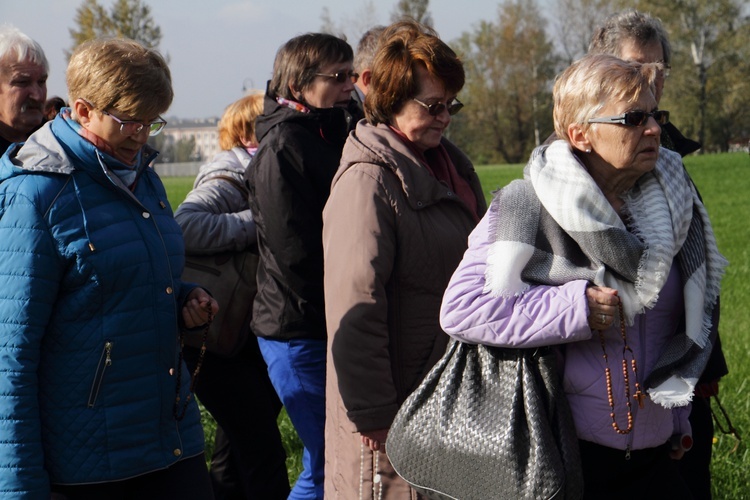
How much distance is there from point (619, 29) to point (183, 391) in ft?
7.55

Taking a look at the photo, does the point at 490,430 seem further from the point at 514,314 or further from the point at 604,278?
the point at 604,278

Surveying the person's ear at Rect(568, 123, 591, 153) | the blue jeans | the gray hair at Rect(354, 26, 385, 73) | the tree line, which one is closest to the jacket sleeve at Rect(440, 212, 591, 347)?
the person's ear at Rect(568, 123, 591, 153)

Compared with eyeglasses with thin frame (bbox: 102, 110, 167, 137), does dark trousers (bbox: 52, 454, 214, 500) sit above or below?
below

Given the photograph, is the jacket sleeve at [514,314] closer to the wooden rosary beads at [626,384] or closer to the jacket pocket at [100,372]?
the wooden rosary beads at [626,384]

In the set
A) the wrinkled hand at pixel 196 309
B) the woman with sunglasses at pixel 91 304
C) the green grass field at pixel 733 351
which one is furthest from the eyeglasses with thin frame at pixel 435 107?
the green grass field at pixel 733 351

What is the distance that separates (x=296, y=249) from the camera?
161 inches

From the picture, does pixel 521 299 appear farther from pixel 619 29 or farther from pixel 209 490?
pixel 619 29

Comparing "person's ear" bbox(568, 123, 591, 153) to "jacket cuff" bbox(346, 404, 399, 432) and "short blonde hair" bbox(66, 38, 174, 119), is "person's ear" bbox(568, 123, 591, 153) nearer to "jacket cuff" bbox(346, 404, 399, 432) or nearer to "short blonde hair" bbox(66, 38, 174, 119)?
"jacket cuff" bbox(346, 404, 399, 432)

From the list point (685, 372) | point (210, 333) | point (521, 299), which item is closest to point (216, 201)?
point (210, 333)

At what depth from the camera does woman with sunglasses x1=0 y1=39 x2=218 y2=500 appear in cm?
296

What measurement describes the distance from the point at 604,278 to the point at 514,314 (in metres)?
0.28

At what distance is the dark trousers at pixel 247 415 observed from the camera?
4594 mm

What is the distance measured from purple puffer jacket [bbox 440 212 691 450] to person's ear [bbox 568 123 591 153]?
360 millimetres

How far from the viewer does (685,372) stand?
2.95m
